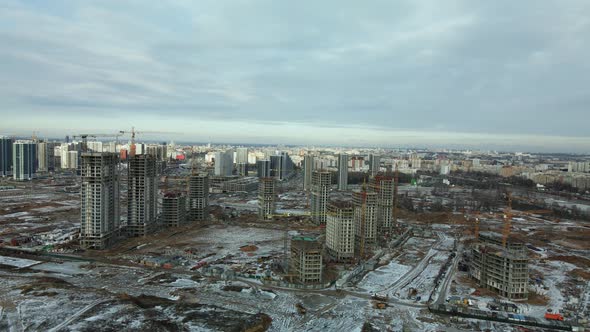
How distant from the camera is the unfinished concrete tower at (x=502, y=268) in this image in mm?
17141

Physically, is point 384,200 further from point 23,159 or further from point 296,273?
point 23,159

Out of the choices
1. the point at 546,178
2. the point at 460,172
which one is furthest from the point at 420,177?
the point at 546,178

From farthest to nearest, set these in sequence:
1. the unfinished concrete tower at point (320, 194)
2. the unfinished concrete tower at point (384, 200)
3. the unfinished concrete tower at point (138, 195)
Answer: the unfinished concrete tower at point (320, 194) → the unfinished concrete tower at point (384, 200) → the unfinished concrete tower at point (138, 195)

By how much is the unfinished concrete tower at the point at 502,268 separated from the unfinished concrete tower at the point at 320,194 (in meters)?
13.7

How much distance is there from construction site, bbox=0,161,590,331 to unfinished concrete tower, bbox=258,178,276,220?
1990 millimetres

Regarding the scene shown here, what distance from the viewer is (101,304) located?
15039mm

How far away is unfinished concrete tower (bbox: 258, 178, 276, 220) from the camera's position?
3484cm

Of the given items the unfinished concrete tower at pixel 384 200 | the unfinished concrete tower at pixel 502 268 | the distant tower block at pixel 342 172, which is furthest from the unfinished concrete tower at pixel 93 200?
the distant tower block at pixel 342 172

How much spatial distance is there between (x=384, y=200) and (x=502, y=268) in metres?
13.6

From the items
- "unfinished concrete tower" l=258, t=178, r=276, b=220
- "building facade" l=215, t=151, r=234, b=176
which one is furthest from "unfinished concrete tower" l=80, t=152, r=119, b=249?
"building facade" l=215, t=151, r=234, b=176

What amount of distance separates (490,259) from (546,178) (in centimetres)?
5346

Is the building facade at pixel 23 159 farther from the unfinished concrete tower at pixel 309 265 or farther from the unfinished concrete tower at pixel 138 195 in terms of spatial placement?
the unfinished concrete tower at pixel 309 265

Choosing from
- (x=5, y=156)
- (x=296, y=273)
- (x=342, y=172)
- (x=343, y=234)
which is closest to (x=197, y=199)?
(x=343, y=234)

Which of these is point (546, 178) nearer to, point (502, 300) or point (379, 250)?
point (379, 250)
